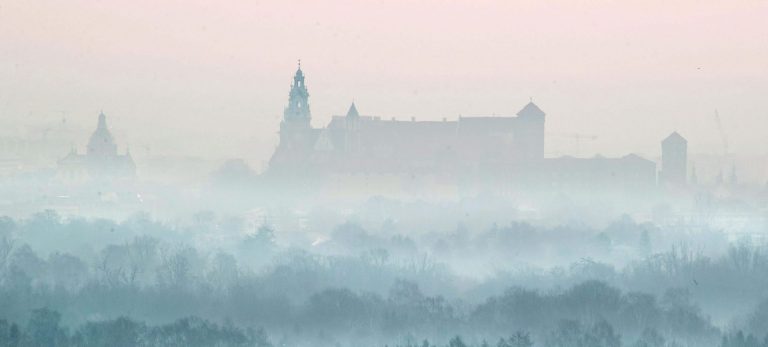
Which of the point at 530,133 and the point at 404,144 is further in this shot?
the point at 404,144

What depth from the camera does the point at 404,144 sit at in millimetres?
162750

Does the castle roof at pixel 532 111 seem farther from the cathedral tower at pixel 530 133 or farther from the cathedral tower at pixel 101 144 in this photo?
the cathedral tower at pixel 101 144

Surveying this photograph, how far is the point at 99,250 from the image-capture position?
93.9 m

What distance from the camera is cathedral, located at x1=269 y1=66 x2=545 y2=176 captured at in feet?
507

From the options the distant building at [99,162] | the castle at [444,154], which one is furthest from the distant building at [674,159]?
the distant building at [99,162]

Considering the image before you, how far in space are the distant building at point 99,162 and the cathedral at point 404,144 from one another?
2055 cm

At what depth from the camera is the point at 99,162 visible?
176875 mm

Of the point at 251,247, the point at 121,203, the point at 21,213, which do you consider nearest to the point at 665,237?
the point at 251,247

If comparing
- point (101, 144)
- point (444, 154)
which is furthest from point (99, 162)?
point (444, 154)

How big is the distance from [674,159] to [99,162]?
1764 inches

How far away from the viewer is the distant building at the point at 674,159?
6019 inches

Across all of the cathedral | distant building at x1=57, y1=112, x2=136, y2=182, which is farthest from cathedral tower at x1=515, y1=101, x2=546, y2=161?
distant building at x1=57, y1=112, x2=136, y2=182

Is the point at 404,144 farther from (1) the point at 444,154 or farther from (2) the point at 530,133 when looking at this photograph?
(2) the point at 530,133

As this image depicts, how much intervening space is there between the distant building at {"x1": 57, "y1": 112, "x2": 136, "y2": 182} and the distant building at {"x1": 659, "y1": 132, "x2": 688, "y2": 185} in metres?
40.3
